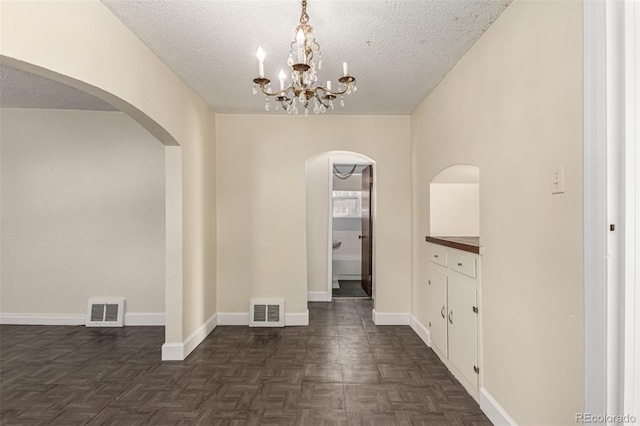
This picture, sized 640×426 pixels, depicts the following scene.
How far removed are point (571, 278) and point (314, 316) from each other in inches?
130

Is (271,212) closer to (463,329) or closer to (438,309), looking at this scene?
(438,309)

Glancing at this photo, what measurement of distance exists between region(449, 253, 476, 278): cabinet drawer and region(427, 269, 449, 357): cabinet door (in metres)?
0.24

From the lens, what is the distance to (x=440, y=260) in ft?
9.83

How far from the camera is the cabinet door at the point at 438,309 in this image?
2.88 metres

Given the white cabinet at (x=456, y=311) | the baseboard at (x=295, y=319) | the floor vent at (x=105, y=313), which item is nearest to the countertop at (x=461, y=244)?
the white cabinet at (x=456, y=311)

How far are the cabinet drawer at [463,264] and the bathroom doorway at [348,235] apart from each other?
2804mm

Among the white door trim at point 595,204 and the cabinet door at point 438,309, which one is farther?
the cabinet door at point 438,309

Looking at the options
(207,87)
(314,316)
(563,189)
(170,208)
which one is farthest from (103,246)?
(563,189)

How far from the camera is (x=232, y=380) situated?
8.68 ft

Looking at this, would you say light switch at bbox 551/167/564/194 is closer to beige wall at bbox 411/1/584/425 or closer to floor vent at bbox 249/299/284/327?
beige wall at bbox 411/1/584/425

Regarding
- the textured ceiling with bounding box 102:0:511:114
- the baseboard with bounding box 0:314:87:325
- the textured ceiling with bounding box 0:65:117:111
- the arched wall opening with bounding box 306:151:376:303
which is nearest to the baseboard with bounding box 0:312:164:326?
the baseboard with bounding box 0:314:87:325

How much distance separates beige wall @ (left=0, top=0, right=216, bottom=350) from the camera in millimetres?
1529

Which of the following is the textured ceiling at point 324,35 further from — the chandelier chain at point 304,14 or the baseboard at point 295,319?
the baseboard at point 295,319

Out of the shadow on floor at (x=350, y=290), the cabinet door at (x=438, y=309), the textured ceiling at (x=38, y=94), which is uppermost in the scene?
the textured ceiling at (x=38, y=94)
